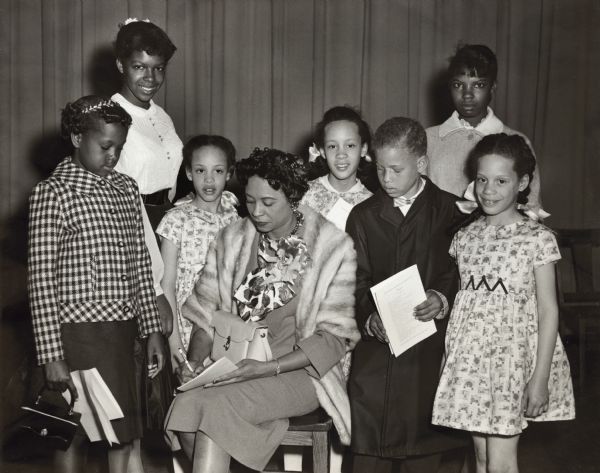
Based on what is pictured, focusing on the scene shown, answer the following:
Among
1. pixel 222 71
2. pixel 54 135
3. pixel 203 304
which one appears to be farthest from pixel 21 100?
pixel 203 304

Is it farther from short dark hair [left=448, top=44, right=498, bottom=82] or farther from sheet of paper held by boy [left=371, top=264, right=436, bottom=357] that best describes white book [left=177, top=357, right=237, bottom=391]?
short dark hair [left=448, top=44, right=498, bottom=82]

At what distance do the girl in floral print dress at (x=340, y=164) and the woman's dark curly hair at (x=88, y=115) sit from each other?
1.14 metres

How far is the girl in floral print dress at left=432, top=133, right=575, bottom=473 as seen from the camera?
2789 millimetres

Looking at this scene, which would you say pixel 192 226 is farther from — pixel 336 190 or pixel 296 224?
pixel 336 190

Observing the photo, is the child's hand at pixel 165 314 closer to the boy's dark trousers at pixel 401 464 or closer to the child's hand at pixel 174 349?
the child's hand at pixel 174 349

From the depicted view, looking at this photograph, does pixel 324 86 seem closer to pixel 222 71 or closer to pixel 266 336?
pixel 222 71

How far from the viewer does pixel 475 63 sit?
3.80 metres

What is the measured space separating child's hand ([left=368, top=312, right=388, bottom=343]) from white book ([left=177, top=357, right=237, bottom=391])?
2.15ft

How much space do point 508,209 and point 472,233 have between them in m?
0.18

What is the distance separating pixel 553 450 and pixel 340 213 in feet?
6.75

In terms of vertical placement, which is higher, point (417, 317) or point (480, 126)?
point (480, 126)

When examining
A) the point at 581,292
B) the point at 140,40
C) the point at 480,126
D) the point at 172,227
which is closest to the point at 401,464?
the point at 172,227

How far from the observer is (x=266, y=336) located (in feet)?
9.61

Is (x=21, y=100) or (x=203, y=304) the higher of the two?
(x=21, y=100)
